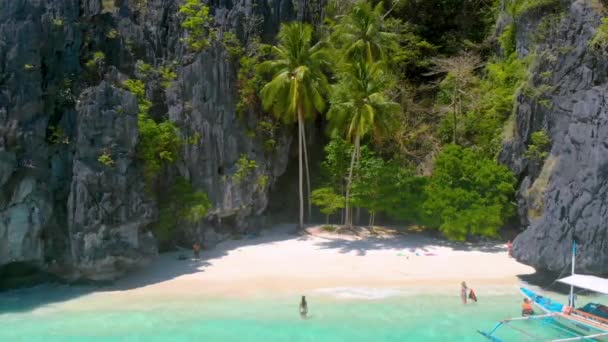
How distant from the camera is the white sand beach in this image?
20984mm

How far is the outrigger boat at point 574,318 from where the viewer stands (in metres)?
15.8

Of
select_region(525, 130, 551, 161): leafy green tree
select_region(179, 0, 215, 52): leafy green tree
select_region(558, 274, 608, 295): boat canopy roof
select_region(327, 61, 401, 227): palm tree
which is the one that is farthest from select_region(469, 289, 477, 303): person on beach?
select_region(179, 0, 215, 52): leafy green tree

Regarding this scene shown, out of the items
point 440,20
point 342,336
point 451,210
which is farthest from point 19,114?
point 440,20

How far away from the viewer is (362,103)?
26672 mm

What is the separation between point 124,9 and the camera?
27031 mm

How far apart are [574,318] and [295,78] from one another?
1673 cm

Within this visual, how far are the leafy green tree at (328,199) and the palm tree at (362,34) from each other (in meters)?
7.72

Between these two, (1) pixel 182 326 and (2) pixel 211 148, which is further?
(2) pixel 211 148

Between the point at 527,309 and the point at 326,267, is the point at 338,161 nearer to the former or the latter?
the point at 326,267

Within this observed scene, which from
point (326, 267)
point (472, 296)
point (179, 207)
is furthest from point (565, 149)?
point (179, 207)

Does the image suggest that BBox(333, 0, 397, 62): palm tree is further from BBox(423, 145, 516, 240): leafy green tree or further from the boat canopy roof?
the boat canopy roof

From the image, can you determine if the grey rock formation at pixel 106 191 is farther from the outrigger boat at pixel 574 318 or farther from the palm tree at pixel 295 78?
the outrigger boat at pixel 574 318

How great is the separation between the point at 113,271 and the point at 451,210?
49.4 feet

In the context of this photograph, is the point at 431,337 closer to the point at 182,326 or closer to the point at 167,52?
the point at 182,326
